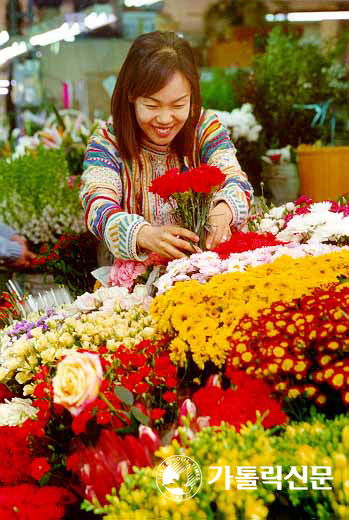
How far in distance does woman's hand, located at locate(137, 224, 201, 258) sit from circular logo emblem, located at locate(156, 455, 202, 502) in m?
0.92

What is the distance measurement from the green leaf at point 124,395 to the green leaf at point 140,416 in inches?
1.6

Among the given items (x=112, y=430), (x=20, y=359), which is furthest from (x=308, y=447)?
(x=20, y=359)

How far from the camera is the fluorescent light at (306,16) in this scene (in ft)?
12.1

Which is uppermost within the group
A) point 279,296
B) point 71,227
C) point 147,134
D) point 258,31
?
point 258,31

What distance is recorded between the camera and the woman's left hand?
201 cm

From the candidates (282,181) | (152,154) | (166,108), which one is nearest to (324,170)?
(282,181)

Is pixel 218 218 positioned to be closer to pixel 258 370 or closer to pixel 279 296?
pixel 279 296

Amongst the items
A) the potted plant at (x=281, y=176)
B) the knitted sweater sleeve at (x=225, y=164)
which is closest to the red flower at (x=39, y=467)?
the knitted sweater sleeve at (x=225, y=164)

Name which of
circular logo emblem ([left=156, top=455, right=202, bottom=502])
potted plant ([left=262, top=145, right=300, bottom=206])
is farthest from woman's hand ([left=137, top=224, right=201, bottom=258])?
potted plant ([left=262, top=145, right=300, bottom=206])

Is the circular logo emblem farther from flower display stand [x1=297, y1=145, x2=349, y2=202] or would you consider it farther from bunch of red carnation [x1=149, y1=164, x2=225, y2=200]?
flower display stand [x1=297, y1=145, x2=349, y2=202]

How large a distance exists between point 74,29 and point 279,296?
3.60 metres

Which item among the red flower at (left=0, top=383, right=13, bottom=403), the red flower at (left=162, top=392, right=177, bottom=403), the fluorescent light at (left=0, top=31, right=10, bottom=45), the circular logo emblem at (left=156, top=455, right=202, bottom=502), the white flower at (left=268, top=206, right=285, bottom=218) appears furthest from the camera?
the fluorescent light at (left=0, top=31, right=10, bottom=45)

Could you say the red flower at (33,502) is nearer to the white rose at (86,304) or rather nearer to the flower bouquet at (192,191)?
the white rose at (86,304)

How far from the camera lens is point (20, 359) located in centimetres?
169
